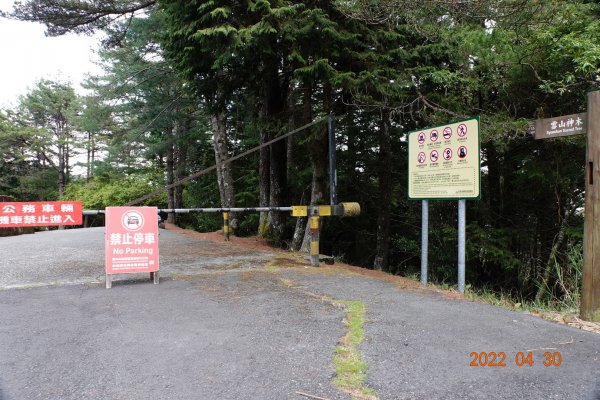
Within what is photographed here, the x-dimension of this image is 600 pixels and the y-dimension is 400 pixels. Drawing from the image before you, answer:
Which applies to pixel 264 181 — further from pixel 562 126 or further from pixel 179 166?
pixel 562 126

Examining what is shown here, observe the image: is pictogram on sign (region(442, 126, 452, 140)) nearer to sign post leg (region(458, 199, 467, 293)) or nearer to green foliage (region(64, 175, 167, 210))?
sign post leg (region(458, 199, 467, 293))

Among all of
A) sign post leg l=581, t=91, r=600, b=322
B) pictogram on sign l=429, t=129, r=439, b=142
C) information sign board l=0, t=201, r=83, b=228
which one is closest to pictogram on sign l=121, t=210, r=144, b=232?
information sign board l=0, t=201, r=83, b=228

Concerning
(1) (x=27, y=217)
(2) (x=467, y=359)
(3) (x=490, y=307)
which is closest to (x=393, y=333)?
(2) (x=467, y=359)

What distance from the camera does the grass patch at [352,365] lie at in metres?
2.66

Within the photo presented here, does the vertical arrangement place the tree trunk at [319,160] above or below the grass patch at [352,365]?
above

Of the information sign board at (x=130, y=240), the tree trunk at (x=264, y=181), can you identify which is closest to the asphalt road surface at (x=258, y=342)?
the information sign board at (x=130, y=240)

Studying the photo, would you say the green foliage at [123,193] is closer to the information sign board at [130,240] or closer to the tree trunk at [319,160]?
the tree trunk at [319,160]

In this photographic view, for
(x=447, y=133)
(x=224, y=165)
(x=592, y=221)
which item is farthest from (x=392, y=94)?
(x=224, y=165)

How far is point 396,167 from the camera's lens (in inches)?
527

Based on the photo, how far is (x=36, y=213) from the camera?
487 cm

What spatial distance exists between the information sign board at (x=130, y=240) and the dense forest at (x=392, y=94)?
3.46 m

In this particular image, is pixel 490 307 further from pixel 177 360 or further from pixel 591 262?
pixel 177 360
